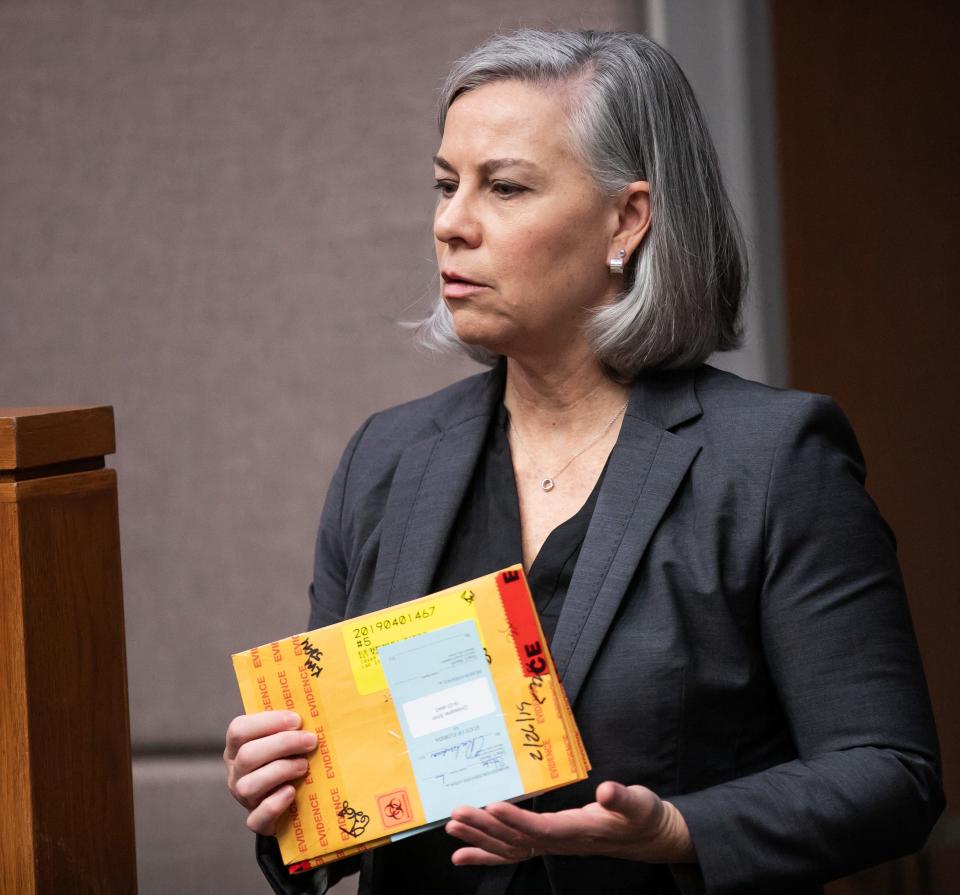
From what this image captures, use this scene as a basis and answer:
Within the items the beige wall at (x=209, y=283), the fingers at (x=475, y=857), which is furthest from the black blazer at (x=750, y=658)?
the beige wall at (x=209, y=283)

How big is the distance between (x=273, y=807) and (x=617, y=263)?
2.56ft

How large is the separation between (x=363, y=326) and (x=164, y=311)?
46cm

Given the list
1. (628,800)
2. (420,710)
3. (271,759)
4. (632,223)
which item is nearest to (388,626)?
(420,710)

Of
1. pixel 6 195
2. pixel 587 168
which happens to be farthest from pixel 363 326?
pixel 587 168

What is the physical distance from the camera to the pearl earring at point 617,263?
1624 millimetres

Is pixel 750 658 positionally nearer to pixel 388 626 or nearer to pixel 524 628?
pixel 524 628

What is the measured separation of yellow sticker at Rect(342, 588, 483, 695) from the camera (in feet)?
4.26

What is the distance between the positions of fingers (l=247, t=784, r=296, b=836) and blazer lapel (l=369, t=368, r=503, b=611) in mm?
316

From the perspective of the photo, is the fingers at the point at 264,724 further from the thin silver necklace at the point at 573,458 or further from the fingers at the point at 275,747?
the thin silver necklace at the point at 573,458

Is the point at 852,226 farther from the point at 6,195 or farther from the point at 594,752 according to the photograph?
the point at 6,195

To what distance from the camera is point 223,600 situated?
2887mm

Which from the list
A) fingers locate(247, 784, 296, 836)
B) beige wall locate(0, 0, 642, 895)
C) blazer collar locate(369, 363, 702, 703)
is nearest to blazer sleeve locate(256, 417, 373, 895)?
blazer collar locate(369, 363, 702, 703)

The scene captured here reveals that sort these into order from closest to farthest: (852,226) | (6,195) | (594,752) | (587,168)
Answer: (594,752) → (587,168) → (852,226) → (6,195)

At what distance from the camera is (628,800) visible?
3.95 ft
